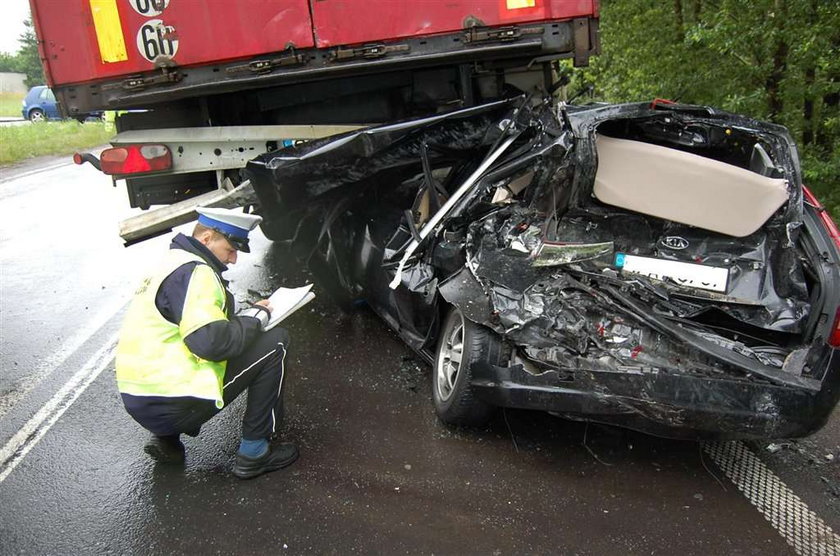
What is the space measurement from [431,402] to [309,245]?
67.6 inches

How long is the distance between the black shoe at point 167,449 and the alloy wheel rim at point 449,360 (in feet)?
4.64

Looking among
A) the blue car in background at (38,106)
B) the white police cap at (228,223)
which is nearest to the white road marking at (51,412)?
the white police cap at (228,223)

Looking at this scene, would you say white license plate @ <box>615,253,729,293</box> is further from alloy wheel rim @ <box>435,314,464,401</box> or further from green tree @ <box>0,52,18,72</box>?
green tree @ <box>0,52,18,72</box>

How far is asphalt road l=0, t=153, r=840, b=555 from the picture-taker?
2830 millimetres

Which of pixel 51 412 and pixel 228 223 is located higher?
pixel 228 223

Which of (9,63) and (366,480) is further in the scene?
(9,63)

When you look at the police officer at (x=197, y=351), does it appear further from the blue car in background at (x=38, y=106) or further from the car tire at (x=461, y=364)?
the blue car in background at (x=38, y=106)

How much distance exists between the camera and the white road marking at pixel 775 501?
2.80 m

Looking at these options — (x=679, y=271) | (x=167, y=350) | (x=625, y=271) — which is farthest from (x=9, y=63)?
(x=679, y=271)

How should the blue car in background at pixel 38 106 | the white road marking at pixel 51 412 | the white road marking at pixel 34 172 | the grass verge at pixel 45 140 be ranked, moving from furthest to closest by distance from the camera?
the blue car in background at pixel 38 106
the grass verge at pixel 45 140
the white road marking at pixel 34 172
the white road marking at pixel 51 412

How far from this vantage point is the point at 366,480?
10.6 feet

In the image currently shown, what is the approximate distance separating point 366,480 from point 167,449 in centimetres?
104

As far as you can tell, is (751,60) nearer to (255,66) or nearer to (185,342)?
(255,66)

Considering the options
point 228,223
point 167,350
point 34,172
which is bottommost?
point 167,350
